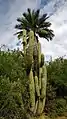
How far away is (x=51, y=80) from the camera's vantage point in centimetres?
4038

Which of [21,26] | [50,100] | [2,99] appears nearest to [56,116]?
[50,100]

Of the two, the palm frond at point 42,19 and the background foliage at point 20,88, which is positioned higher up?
the palm frond at point 42,19

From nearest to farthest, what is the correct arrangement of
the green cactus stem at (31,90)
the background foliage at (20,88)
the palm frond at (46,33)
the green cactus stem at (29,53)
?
the background foliage at (20,88), the green cactus stem at (29,53), the green cactus stem at (31,90), the palm frond at (46,33)

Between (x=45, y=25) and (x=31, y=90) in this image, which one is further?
(x=45, y=25)

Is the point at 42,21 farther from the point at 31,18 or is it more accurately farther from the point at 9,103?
the point at 9,103

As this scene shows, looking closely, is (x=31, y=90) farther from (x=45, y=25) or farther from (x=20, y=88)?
(x=45, y=25)

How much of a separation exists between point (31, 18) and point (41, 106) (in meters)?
9.45

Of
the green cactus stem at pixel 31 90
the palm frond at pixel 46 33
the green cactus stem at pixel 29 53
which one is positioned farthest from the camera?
the palm frond at pixel 46 33

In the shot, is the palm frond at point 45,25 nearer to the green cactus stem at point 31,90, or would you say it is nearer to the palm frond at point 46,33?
the palm frond at point 46,33

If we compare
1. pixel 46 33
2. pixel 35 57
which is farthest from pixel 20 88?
pixel 46 33

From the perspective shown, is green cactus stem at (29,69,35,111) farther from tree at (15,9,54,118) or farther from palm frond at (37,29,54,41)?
→ palm frond at (37,29,54,41)

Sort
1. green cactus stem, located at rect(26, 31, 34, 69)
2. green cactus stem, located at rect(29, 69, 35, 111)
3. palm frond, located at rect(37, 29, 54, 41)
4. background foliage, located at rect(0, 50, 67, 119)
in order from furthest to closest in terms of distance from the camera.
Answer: palm frond, located at rect(37, 29, 54, 41)
green cactus stem, located at rect(29, 69, 35, 111)
green cactus stem, located at rect(26, 31, 34, 69)
background foliage, located at rect(0, 50, 67, 119)

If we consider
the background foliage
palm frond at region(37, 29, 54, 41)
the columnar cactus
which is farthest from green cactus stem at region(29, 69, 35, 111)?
palm frond at region(37, 29, 54, 41)

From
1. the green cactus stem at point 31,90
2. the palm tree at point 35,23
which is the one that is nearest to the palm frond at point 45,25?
the palm tree at point 35,23
